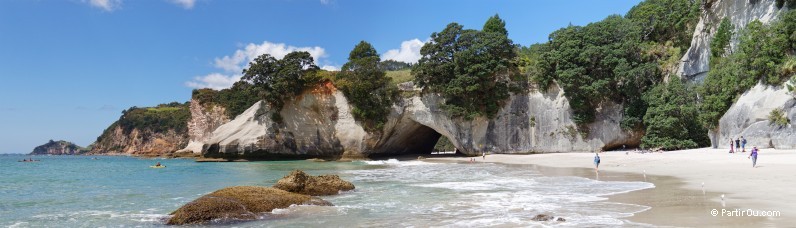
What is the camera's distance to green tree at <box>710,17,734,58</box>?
28.3 metres

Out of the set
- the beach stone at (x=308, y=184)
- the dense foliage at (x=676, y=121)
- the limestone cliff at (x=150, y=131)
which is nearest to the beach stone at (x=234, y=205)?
the beach stone at (x=308, y=184)

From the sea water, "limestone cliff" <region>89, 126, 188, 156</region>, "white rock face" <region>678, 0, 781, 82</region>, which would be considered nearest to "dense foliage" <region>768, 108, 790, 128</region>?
"white rock face" <region>678, 0, 781, 82</region>

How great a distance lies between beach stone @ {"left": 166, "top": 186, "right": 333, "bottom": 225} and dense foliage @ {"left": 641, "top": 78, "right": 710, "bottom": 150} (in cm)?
2621

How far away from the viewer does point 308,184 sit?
48.8 feet

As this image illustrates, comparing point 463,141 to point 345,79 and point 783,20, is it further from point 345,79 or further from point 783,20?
point 783,20

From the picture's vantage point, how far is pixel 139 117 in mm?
101625

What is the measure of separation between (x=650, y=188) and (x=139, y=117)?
10635 centimetres

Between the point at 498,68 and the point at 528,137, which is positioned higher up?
the point at 498,68

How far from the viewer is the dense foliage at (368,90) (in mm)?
42969

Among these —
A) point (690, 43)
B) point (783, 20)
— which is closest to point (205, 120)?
point (690, 43)

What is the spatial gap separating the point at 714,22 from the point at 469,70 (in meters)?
16.1

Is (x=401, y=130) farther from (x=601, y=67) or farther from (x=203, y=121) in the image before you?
(x=203, y=121)

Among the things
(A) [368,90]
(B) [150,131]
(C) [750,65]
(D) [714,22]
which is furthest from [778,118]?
(B) [150,131]

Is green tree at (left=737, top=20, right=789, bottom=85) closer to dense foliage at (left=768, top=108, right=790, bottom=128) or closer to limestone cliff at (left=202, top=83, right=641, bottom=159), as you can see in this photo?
dense foliage at (left=768, top=108, right=790, bottom=128)
